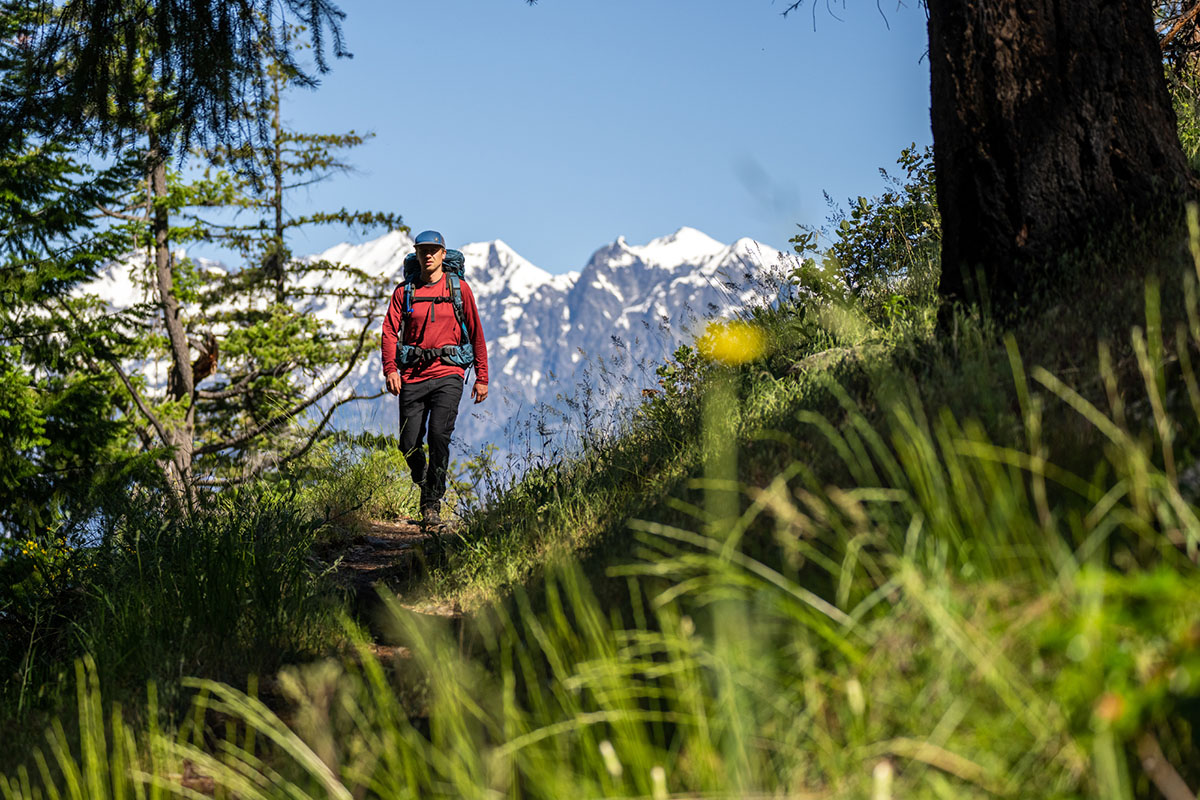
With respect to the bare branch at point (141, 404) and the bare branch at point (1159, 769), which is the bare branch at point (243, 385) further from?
the bare branch at point (1159, 769)

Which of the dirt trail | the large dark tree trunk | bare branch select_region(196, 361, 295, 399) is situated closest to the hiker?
the dirt trail

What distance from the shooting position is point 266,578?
14.3ft

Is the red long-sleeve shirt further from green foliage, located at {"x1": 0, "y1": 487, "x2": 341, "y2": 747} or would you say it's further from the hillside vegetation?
green foliage, located at {"x1": 0, "y1": 487, "x2": 341, "y2": 747}

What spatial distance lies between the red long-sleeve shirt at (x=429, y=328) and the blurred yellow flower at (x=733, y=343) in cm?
180

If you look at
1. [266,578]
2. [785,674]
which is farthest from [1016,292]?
[266,578]

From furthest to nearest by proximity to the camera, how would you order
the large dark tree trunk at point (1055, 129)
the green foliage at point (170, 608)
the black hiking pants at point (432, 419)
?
the black hiking pants at point (432, 419) < the large dark tree trunk at point (1055, 129) < the green foliage at point (170, 608)

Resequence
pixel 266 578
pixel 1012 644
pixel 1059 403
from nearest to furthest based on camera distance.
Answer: pixel 1012 644 < pixel 1059 403 < pixel 266 578

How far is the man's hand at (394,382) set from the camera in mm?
7661

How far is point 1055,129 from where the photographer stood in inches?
183

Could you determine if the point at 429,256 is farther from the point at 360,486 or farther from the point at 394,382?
the point at 360,486

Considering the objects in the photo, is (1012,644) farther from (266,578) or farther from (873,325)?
(873,325)

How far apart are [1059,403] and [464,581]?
332 centimetres

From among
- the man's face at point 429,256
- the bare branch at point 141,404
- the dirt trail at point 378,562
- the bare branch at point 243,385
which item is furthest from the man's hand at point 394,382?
the bare branch at point 243,385

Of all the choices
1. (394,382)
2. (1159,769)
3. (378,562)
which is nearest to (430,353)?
(394,382)
